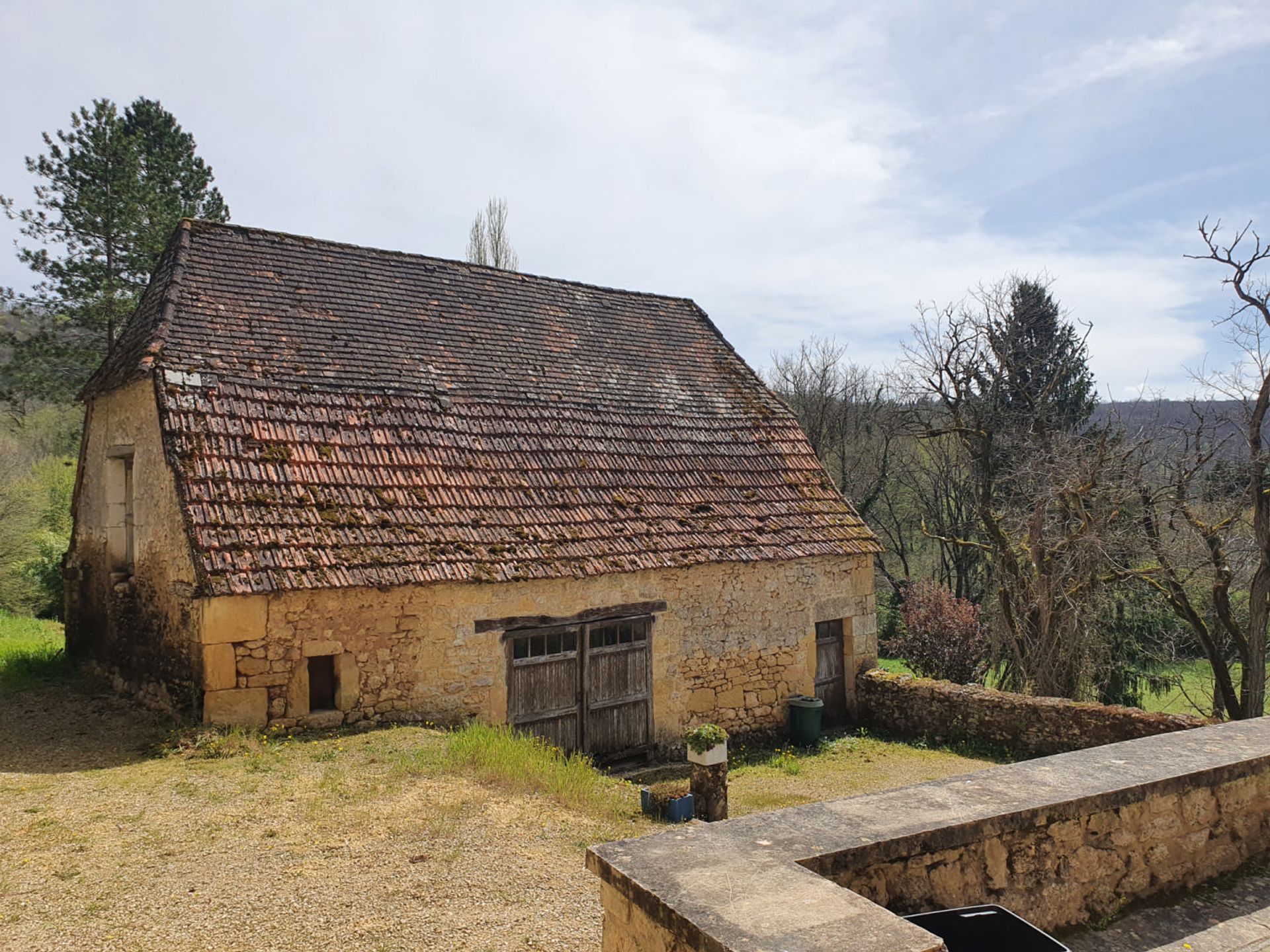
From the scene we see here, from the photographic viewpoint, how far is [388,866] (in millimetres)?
5707

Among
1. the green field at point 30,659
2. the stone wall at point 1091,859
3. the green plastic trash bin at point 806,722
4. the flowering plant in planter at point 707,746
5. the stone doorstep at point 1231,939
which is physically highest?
the stone wall at point 1091,859

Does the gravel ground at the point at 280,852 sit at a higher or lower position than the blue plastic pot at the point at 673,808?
higher

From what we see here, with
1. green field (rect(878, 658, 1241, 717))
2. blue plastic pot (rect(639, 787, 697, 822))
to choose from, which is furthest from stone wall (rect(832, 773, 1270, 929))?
green field (rect(878, 658, 1241, 717))

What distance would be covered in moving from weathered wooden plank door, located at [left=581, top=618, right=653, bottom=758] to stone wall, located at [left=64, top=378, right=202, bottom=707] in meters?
4.50

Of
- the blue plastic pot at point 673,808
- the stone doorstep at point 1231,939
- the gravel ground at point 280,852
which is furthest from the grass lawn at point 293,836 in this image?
the stone doorstep at point 1231,939

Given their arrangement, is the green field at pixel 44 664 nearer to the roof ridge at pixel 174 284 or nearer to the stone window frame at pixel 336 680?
the stone window frame at pixel 336 680

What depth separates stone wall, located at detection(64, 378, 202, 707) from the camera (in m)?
9.23

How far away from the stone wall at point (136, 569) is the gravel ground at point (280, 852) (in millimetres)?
1080

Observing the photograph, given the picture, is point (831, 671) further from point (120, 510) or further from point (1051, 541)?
point (120, 510)

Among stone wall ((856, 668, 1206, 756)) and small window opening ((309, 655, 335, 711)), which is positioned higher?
small window opening ((309, 655, 335, 711))

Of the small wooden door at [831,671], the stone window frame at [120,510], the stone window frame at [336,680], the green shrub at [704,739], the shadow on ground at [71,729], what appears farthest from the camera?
the small wooden door at [831,671]

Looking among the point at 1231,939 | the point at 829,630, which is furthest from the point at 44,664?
the point at 1231,939

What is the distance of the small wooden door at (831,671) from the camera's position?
43.2 feet

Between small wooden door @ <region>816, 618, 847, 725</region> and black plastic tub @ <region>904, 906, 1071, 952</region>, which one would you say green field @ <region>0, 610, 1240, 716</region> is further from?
black plastic tub @ <region>904, 906, 1071, 952</region>
